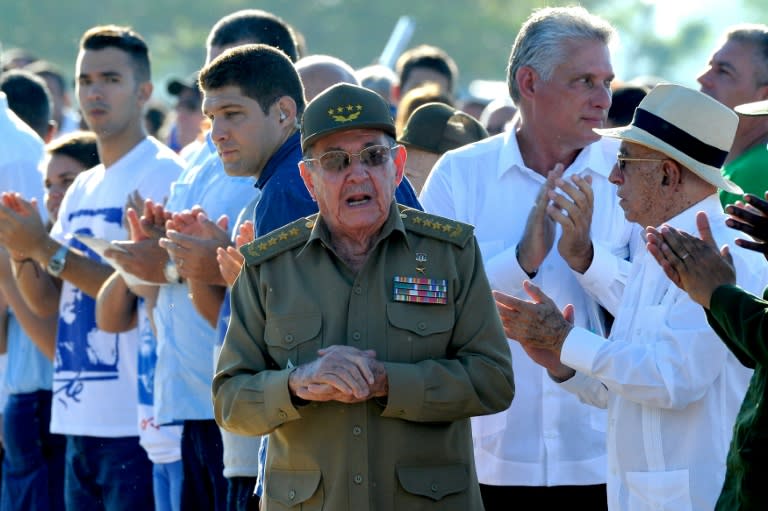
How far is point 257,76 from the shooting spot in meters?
6.04

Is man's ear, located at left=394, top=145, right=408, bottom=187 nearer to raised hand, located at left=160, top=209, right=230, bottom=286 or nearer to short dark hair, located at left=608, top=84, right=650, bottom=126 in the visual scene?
raised hand, located at left=160, top=209, right=230, bottom=286

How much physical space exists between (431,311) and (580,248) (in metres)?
1.16

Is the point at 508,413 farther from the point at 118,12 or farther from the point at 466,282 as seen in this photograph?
the point at 118,12

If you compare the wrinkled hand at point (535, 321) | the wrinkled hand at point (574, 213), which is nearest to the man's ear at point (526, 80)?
the wrinkled hand at point (574, 213)

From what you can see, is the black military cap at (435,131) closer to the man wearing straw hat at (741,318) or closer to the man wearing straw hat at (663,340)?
the man wearing straw hat at (663,340)

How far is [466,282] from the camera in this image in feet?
15.2

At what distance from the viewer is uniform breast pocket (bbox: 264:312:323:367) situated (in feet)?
14.9

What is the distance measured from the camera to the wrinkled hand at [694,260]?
4277 millimetres

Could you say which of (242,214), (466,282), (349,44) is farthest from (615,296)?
(349,44)

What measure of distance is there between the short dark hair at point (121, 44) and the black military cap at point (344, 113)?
12.1 ft

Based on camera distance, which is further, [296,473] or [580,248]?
[580,248]

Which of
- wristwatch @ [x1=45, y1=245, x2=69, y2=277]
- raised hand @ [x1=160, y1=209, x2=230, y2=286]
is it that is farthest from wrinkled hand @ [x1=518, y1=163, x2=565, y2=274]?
wristwatch @ [x1=45, y1=245, x2=69, y2=277]

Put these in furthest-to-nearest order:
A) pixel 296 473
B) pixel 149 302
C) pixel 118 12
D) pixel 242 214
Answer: pixel 118 12
pixel 149 302
pixel 242 214
pixel 296 473

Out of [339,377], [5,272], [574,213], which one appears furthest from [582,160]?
[5,272]
